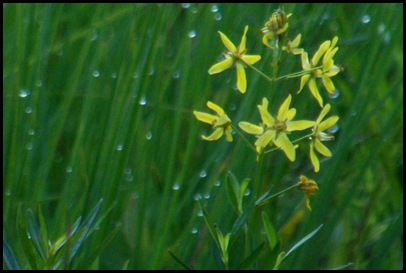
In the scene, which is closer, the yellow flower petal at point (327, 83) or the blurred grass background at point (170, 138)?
the yellow flower petal at point (327, 83)

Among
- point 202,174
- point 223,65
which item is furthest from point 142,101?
point 223,65

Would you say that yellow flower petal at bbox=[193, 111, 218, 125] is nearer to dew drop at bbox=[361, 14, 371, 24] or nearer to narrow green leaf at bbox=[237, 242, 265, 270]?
narrow green leaf at bbox=[237, 242, 265, 270]

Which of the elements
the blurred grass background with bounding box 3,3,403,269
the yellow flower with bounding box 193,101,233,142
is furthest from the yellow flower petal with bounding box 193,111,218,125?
the blurred grass background with bounding box 3,3,403,269

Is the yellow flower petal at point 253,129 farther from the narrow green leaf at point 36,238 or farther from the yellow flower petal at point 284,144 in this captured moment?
the narrow green leaf at point 36,238

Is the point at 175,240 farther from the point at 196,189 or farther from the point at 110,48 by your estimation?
the point at 110,48

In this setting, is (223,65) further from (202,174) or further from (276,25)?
(202,174)

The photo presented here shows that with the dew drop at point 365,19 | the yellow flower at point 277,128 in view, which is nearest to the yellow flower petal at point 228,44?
the yellow flower at point 277,128
